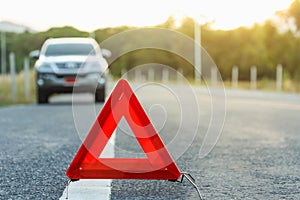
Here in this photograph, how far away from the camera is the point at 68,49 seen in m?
16.2

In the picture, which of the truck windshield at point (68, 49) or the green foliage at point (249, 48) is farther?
the green foliage at point (249, 48)

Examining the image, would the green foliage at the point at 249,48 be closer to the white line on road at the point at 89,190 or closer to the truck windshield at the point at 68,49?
the truck windshield at the point at 68,49

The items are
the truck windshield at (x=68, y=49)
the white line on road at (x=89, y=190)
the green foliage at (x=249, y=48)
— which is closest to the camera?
the white line on road at (x=89, y=190)

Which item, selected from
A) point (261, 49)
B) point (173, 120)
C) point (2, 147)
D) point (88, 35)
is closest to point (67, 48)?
point (88, 35)

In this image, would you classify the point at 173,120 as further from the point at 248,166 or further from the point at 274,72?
the point at 274,72

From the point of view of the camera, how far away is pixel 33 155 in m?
6.16

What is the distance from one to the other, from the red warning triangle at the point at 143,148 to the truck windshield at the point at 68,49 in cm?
1215

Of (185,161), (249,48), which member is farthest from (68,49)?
(249,48)

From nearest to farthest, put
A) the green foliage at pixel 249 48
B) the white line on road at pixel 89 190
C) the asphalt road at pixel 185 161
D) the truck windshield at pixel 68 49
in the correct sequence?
the white line on road at pixel 89 190, the asphalt road at pixel 185 161, the truck windshield at pixel 68 49, the green foliage at pixel 249 48

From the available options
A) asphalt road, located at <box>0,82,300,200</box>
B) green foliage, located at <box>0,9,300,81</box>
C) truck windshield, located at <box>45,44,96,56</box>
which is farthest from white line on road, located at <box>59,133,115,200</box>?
green foliage, located at <box>0,9,300,81</box>

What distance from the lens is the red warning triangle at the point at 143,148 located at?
159 inches

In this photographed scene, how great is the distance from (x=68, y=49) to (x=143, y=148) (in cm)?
1246

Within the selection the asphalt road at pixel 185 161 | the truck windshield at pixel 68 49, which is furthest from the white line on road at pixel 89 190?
the truck windshield at pixel 68 49

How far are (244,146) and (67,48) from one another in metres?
9.81
